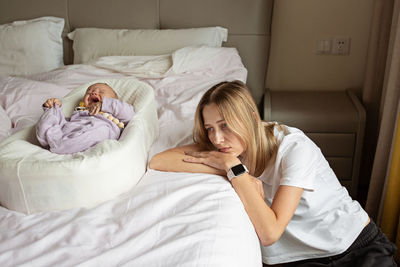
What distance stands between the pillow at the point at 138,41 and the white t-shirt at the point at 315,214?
43.6 inches

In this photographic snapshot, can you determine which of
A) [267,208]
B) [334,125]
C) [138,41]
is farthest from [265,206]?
[138,41]

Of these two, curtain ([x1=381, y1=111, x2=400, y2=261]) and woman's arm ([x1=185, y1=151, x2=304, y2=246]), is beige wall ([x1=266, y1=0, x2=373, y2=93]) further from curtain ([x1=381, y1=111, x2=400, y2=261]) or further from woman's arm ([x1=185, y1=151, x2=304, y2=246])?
woman's arm ([x1=185, y1=151, x2=304, y2=246])

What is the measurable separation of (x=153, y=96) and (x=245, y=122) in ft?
1.63

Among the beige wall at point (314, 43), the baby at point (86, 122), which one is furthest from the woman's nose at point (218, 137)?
the beige wall at point (314, 43)

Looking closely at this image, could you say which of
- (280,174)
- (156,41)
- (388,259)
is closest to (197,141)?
(280,174)

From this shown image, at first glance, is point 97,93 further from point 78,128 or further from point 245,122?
point 245,122

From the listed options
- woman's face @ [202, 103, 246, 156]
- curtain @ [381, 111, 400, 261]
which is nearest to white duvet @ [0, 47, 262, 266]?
woman's face @ [202, 103, 246, 156]

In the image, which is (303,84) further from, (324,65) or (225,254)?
(225,254)

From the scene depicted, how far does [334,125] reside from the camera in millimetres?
2199

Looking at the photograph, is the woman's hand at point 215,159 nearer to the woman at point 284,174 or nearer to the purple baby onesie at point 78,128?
the woman at point 284,174

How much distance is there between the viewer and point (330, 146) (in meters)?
2.24

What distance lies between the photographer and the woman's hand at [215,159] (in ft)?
4.04

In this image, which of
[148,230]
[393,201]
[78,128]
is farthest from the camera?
[393,201]

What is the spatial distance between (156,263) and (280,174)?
566 mm
